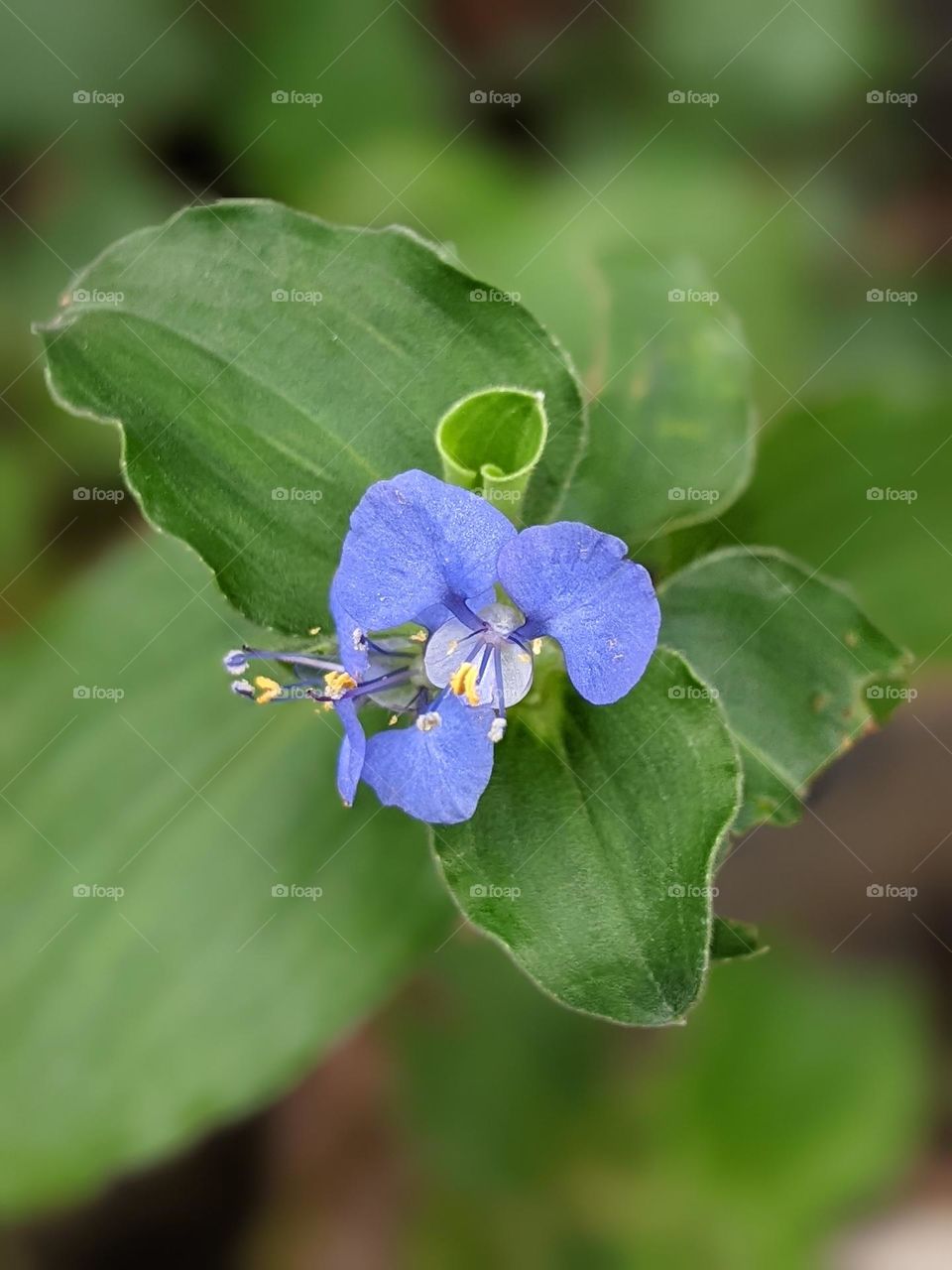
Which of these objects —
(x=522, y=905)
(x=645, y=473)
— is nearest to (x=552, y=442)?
(x=645, y=473)

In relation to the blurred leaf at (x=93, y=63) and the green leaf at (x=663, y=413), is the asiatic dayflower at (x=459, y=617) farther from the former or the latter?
the blurred leaf at (x=93, y=63)

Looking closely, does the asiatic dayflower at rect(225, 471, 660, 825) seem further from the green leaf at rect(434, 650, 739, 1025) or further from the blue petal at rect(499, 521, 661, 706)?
the green leaf at rect(434, 650, 739, 1025)

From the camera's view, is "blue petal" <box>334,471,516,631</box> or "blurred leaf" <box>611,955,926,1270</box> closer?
"blue petal" <box>334,471,516,631</box>

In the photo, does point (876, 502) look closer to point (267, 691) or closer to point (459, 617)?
point (459, 617)

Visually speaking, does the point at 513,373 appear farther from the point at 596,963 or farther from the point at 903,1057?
the point at 903,1057

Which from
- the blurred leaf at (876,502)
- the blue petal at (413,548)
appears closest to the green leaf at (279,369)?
the blue petal at (413,548)

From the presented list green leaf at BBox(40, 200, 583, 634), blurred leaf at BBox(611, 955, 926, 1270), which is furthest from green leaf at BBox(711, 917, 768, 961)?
blurred leaf at BBox(611, 955, 926, 1270)
